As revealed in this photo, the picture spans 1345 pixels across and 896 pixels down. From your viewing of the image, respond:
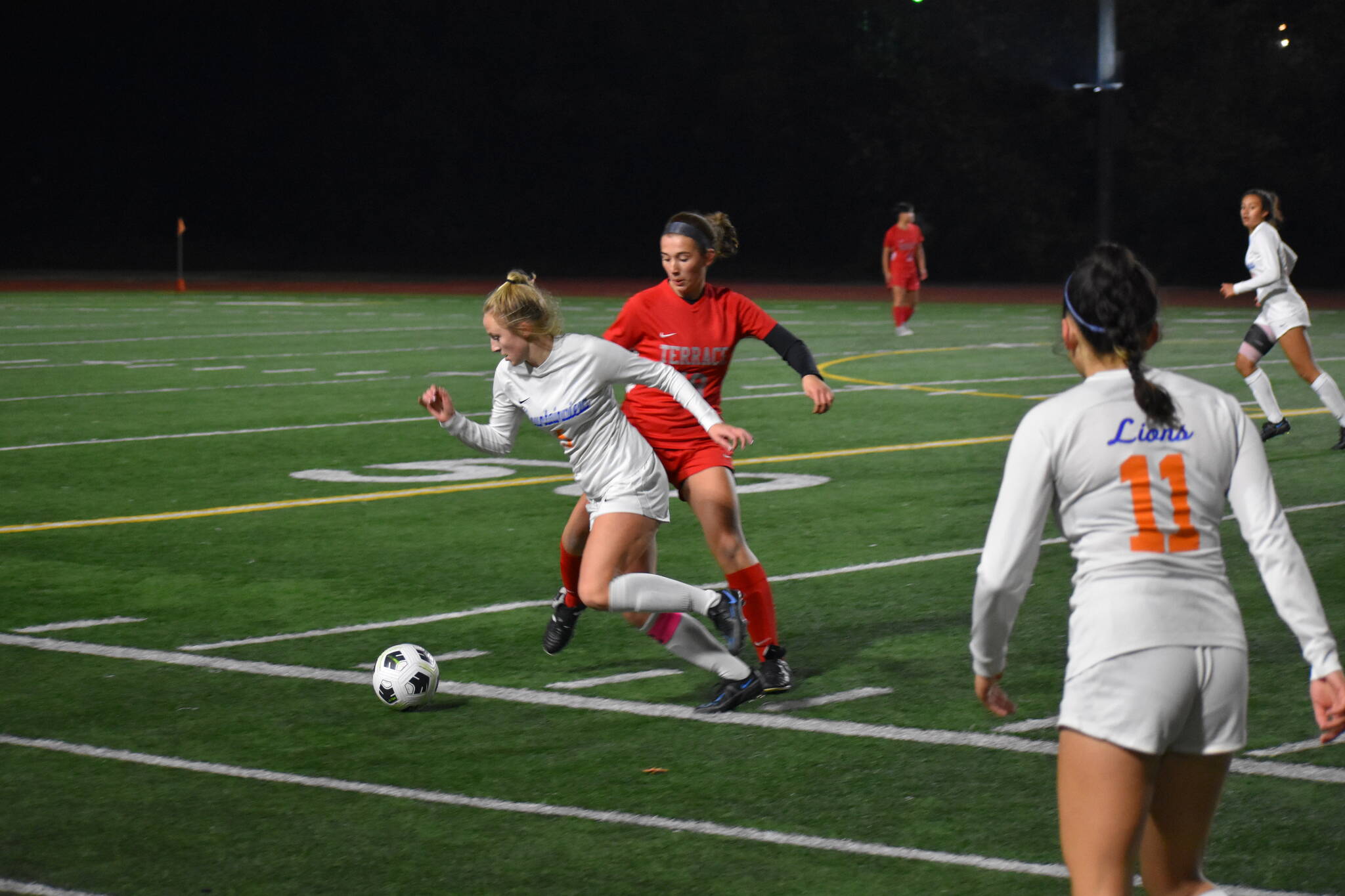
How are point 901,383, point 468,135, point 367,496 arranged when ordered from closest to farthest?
point 367,496 → point 901,383 → point 468,135

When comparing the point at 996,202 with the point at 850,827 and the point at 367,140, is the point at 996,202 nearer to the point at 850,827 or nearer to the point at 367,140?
the point at 367,140

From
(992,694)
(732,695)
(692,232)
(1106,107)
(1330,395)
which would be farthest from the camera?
(1106,107)

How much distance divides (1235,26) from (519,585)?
4242 cm

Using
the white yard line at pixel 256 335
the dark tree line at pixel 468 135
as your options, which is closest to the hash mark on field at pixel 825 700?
the white yard line at pixel 256 335

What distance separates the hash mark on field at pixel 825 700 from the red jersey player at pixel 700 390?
0.43ft

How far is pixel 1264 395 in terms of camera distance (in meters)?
14.6

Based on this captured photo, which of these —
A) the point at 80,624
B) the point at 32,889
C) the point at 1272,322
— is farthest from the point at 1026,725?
the point at 1272,322

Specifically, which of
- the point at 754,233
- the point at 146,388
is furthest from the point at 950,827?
the point at 754,233

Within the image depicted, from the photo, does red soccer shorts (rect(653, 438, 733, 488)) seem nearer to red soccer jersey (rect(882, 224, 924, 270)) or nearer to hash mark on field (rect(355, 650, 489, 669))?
hash mark on field (rect(355, 650, 489, 669))

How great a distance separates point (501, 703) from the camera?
6.93m

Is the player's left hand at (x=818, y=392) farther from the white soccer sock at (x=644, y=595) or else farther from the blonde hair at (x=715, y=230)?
the white soccer sock at (x=644, y=595)

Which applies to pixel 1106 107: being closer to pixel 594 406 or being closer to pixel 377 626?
pixel 377 626

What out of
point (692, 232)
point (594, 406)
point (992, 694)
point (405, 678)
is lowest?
point (405, 678)

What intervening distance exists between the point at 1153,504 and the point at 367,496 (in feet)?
30.3
